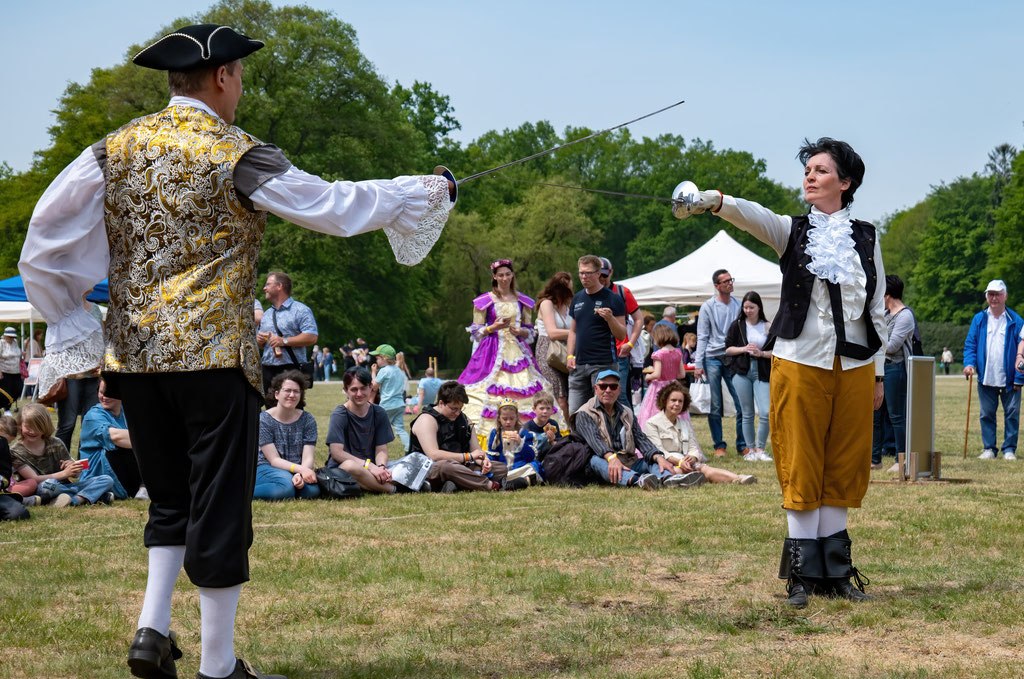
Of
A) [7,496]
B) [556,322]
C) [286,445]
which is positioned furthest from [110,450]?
[556,322]

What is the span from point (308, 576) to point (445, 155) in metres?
53.9

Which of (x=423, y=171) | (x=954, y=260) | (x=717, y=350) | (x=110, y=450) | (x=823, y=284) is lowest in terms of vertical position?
(x=110, y=450)

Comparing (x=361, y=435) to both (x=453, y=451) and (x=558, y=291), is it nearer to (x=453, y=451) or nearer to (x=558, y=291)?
(x=453, y=451)

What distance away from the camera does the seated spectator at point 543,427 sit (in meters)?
10.7

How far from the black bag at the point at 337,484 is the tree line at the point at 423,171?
28.9m

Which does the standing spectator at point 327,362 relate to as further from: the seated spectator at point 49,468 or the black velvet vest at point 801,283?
the black velvet vest at point 801,283

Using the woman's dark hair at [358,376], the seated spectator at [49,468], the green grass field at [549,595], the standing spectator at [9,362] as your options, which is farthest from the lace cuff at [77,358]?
the standing spectator at [9,362]

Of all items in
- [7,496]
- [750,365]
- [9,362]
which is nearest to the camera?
[7,496]

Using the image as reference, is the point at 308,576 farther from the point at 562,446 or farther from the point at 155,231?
the point at 562,446

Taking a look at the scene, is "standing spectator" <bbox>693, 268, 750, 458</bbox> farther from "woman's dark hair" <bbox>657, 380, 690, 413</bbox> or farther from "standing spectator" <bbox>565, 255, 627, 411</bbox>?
"standing spectator" <bbox>565, 255, 627, 411</bbox>

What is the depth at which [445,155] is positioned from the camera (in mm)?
58812

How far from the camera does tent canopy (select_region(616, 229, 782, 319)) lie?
70.7 feet

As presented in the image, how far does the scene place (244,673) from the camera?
385cm

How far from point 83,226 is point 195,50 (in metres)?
0.65
